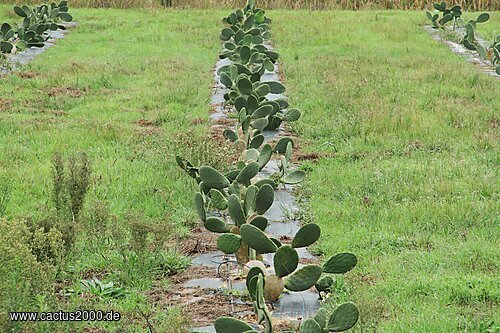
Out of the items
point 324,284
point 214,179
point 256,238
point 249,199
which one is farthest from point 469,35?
point 256,238

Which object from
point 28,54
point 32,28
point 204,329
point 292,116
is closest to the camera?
point 204,329

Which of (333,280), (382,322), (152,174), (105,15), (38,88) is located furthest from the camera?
(105,15)

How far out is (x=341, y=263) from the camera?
487cm

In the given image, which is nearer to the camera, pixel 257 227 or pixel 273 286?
pixel 273 286

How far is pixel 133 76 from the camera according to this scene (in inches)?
495

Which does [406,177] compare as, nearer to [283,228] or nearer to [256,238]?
[283,228]

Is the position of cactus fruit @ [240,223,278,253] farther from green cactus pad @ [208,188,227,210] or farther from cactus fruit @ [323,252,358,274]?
green cactus pad @ [208,188,227,210]

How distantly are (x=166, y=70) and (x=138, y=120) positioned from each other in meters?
3.26

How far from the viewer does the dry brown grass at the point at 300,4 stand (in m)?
Result: 21.5

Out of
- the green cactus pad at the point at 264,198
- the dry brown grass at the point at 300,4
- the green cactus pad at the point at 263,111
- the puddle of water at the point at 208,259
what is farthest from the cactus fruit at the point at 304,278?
the dry brown grass at the point at 300,4

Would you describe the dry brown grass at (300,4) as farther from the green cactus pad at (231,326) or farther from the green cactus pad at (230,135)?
the green cactus pad at (231,326)

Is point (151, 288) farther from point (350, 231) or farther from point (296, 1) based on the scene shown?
point (296, 1)

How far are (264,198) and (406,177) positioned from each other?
7.65 feet

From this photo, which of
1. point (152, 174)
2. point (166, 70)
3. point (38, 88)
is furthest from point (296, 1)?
point (152, 174)
